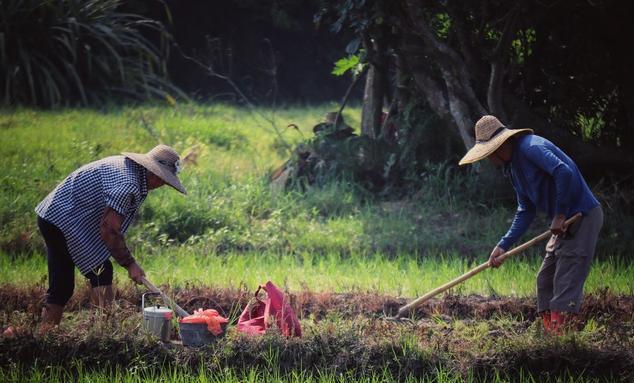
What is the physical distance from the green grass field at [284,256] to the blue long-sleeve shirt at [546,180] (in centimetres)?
70

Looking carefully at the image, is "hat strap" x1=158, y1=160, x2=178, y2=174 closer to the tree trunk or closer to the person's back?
the person's back

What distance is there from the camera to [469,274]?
5.48 meters

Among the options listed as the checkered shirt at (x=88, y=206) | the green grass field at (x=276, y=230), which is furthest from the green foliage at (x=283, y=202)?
the checkered shirt at (x=88, y=206)

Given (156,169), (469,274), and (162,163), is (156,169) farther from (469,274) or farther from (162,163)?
→ (469,274)

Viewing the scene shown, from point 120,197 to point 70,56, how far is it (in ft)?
26.8

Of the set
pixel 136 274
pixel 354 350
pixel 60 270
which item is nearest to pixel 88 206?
pixel 60 270

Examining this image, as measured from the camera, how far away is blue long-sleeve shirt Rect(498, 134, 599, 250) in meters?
5.24

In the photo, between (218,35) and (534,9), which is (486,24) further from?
(218,35)

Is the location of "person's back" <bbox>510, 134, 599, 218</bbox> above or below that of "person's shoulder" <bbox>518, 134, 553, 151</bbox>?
below

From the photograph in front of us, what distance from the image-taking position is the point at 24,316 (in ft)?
16.9

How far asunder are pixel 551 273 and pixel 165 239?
3.36 meters

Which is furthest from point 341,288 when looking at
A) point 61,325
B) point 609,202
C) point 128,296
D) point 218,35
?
point 218,35

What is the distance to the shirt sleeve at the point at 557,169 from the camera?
205 inches

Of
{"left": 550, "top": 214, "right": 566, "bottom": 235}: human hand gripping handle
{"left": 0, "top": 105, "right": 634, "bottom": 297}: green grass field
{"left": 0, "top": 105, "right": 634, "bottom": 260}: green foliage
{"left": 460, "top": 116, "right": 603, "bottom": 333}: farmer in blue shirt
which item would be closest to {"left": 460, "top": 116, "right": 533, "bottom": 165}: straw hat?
{"left": 460, "top": 116, "right": 603, "bottom": 333}: farmer in blue shirt
